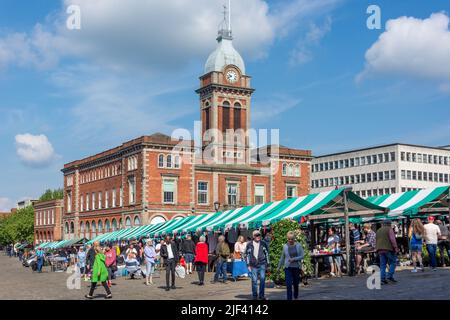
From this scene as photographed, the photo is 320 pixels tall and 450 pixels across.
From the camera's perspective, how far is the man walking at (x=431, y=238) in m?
20.1

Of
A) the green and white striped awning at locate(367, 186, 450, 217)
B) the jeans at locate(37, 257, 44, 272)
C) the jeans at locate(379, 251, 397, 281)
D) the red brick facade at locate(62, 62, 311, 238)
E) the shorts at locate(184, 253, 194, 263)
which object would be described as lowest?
the jeans at locate(37, 257, 44, 272)

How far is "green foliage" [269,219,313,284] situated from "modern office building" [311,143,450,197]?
73.7 metres

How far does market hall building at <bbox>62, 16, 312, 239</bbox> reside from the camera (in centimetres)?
6153

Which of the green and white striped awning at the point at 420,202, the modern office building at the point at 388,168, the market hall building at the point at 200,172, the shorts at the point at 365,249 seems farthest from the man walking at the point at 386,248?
the modern office building at the point at 388,168

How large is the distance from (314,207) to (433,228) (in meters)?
4.67

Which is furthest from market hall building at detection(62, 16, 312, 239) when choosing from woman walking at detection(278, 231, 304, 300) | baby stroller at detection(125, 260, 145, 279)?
woman walking at detection(278, 231, 304, 300)

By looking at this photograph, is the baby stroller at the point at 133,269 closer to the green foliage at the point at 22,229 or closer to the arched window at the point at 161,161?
the arched window at the point at 161,161

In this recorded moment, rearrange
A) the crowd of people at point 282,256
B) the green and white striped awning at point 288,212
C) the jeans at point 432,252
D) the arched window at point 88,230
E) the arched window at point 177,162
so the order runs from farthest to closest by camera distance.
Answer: the arched window at point 88,230, the arched window at point 177,162, the green and white striped awning at point 288,212, the jeans at point 432,252, the crowd of people at point 282,256

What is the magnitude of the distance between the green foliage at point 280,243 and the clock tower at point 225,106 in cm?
5015

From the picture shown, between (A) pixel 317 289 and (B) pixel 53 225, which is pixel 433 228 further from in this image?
(B) pixel 53 225

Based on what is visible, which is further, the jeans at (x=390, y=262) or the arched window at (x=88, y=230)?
the arched window at (x=88, y=230)

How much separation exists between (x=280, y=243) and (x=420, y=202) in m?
8.14

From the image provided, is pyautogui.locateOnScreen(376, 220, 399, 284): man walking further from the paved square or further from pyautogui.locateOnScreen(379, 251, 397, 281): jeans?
the paved square

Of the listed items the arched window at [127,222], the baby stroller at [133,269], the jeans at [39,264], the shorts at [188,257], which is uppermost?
the arched window at [127,222]
